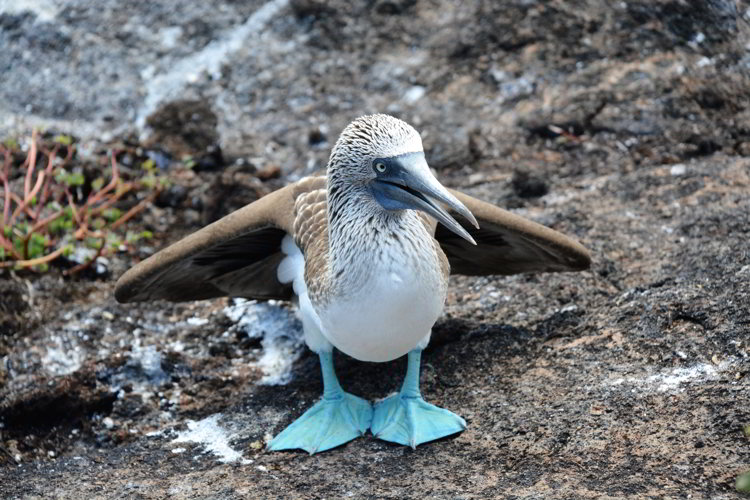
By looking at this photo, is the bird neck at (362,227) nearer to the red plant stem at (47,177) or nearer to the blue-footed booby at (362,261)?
the blue-footed booby at (362,261)

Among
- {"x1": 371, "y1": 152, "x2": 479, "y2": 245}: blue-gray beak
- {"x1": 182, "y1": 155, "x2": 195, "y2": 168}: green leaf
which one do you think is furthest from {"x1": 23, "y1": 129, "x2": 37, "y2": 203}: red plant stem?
{"x1": 371, "y1": 152, "x2": 479, "y2": 245}: blue-gray beak

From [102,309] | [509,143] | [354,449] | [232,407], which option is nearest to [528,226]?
[354,449]

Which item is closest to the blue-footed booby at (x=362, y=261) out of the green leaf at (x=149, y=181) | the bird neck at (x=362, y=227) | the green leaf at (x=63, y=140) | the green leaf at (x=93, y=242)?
the bird neck at (x=362, y=227)

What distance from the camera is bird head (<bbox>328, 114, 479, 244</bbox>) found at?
369 centimetres

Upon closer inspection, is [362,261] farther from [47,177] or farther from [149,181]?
[47,177]

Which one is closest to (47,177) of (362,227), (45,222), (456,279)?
(45,222)

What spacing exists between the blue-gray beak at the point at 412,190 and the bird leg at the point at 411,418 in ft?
3.07

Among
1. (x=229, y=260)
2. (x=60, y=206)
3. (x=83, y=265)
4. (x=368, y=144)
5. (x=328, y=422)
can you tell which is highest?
(x=368, y=144)

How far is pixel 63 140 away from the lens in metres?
6.63

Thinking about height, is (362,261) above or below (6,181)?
above

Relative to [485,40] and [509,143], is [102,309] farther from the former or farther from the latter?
[485,40]

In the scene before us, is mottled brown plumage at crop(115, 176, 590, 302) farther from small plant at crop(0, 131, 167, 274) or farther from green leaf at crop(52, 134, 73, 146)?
green leaf at crop(52, 134, 73, 146)

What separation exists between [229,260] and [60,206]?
194cm

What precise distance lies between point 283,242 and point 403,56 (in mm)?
3212
